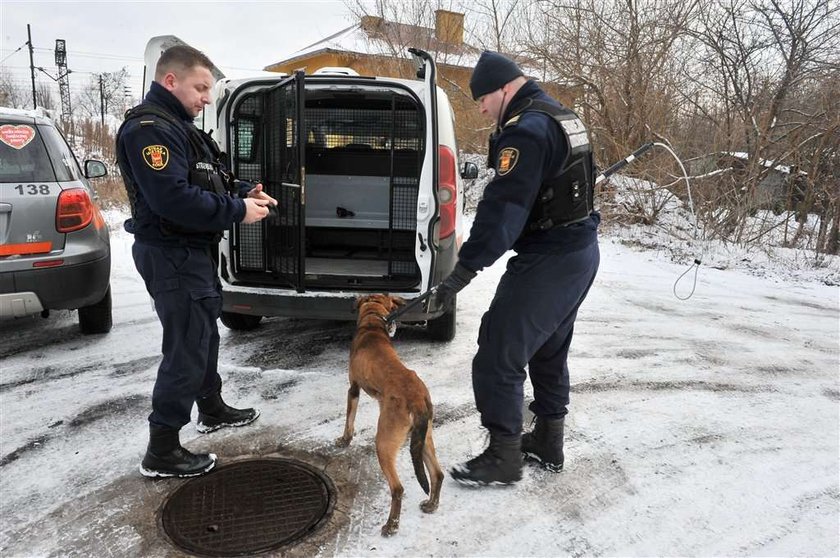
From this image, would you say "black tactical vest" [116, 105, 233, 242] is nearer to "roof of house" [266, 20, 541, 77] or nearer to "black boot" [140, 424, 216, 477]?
"black boot" [140, 424, 216, 477]

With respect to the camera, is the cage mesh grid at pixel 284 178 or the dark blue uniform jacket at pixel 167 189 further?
the cage mesh grid at pixel 284 178

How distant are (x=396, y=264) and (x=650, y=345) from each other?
2.27 m

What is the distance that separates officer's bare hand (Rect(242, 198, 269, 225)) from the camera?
256 centimetres

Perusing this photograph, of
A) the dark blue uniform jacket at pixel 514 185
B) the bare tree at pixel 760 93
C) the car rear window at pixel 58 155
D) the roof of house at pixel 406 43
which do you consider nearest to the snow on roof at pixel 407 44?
the roof of house at pixel 406 43

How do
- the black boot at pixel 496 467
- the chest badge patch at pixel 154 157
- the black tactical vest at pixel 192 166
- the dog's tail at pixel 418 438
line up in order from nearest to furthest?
the dog's tail at pixel 418 438 < the chest badge patch at pixel 154 157 < the black tactical vest at pixel 192 166 < the black boot at pixel 496 467

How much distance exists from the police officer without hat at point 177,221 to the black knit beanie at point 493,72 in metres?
1.21

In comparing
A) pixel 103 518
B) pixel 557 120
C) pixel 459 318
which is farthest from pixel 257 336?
pixel 557 120

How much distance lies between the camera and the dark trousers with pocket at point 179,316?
2469 mm

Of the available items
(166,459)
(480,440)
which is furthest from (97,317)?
(480,440)

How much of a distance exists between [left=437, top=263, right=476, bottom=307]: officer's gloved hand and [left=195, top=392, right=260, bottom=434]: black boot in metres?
1.47

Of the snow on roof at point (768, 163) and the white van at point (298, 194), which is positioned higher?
the snow on roof at point (768, 163)

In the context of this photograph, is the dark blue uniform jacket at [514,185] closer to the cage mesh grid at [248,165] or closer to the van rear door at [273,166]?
the van rear door at [273,166]

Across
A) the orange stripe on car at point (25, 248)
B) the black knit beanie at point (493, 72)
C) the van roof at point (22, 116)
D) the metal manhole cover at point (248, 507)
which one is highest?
the black knit beanie at point (493, 72)

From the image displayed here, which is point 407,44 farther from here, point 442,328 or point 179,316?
point 179,316
